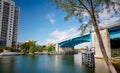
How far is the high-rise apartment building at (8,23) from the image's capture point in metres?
141

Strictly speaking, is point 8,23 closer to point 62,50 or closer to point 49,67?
point 62,50

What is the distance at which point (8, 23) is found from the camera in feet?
486

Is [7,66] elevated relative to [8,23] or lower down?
lower down

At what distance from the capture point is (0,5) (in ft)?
465

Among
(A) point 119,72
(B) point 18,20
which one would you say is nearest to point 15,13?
(B) point 18,20

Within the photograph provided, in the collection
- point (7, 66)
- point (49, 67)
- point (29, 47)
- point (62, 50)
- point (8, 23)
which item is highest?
point (8, 23)

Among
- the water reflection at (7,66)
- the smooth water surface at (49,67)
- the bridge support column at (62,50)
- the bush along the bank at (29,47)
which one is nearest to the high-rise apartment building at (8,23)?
the bush along the bank at (29,47)

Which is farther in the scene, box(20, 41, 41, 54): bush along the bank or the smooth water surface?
box(20, 41, 41, 54): bush along the bank

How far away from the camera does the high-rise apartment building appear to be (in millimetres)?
140625

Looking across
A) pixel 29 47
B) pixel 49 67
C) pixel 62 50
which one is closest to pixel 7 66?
pixel 49 67

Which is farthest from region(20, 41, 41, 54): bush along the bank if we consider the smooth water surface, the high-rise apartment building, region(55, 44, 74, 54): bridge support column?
the smooth water surface

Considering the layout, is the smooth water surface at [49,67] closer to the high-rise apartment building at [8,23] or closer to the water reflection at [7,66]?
the water reflection at [7,66]

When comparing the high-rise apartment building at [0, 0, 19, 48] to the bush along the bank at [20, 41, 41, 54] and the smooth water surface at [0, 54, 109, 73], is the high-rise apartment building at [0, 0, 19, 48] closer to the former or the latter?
the bush along the bank at [20, 41, 41, 54]

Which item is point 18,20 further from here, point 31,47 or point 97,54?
point 97,54
